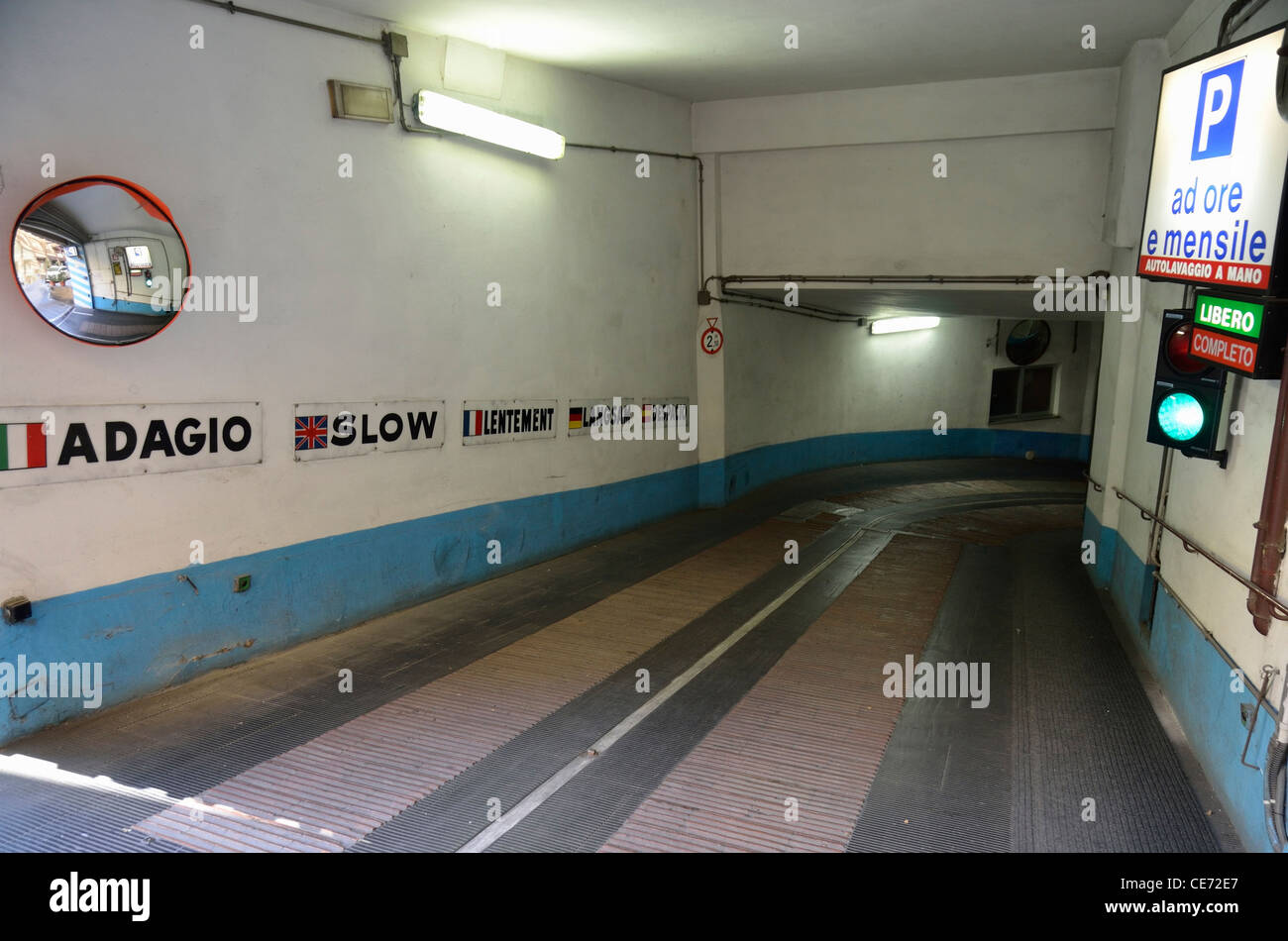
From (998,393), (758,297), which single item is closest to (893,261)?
(758,297)

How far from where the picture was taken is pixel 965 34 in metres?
8.05

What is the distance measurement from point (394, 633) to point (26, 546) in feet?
8.63

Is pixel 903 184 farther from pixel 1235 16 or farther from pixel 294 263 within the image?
pixel 294 263

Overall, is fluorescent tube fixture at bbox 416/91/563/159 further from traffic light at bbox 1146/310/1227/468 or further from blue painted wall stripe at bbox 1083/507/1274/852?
blue painted wall stripe at bbox 1083/507/1274/852

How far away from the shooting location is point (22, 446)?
15.5 feet

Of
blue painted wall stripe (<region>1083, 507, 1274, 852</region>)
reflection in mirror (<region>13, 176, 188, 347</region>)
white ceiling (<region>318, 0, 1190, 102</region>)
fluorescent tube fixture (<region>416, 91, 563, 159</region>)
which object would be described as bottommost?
blue painted wall stripe (<region>1083, 507, 1274, 852</region>)

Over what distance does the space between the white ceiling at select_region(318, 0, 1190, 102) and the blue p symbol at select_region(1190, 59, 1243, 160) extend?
2620 mm

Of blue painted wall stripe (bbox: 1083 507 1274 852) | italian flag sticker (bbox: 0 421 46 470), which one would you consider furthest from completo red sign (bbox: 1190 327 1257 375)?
italian flag sticker (bbox: 0 421 46 470)

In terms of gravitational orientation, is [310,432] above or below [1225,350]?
below

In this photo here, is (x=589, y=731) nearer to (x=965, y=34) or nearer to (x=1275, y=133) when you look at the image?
(x=1275, y=133)

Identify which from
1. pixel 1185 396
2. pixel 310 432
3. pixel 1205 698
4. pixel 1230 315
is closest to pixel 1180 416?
pixel 1185 396

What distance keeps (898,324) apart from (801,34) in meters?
10.7

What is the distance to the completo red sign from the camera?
13.3ft


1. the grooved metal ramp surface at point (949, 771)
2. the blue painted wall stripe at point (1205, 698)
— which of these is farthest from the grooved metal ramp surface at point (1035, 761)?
the blue painted wall stripe at point (1205, 698)
